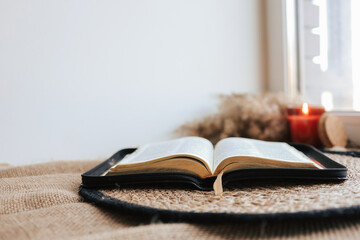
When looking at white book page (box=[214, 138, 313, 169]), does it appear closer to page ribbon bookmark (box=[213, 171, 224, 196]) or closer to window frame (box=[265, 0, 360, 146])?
page ribbon bookmark (box=[213, 171, 224, 196])

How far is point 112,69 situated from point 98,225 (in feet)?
2.94

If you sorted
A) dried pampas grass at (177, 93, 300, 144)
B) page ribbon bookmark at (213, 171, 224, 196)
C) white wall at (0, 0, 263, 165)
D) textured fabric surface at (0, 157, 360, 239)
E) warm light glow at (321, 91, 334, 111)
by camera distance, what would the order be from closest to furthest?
textured fabric surface at (0, 157, 360, 239) < page ribbon bookmark at (213, 171, 224, 196) < white wall at (0, 0, 263, 165) < dried pampas grass at (177, 93, 300, 144) < warm light glow at (321, 91, 334, 111)

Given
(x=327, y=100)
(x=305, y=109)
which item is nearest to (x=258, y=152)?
(x=305, y=109)

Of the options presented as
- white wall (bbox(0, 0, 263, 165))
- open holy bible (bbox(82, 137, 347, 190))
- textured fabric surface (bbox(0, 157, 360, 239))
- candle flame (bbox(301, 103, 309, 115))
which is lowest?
textured fabric surface (bbox(0, 157, 360, 239))

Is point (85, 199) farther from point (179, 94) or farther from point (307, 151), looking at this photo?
point (179, 94)

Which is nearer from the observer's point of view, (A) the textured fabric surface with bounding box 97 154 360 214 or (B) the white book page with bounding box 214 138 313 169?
(A) the textured fabric surface with bounding box 97 154 360 214

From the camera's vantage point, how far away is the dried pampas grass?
124 centimetres

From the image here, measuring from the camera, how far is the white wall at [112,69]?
3.67ft

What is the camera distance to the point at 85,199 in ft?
2.07

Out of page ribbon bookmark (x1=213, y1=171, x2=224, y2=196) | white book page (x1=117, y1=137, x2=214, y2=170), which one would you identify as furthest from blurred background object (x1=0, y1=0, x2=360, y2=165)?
page ribbon bookmark (x1=213, y1=171, x2=224, y2=196)

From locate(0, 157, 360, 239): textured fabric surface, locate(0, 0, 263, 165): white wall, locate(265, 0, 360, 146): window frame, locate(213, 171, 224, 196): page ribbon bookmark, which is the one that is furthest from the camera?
locate(265, 0, 360, 146): window frame

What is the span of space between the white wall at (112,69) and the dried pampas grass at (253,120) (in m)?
0.22

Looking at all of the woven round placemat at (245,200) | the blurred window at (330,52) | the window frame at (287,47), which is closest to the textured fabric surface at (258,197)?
the woven round placemat at (245,200)

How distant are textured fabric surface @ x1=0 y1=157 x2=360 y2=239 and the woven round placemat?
0.06 feet
